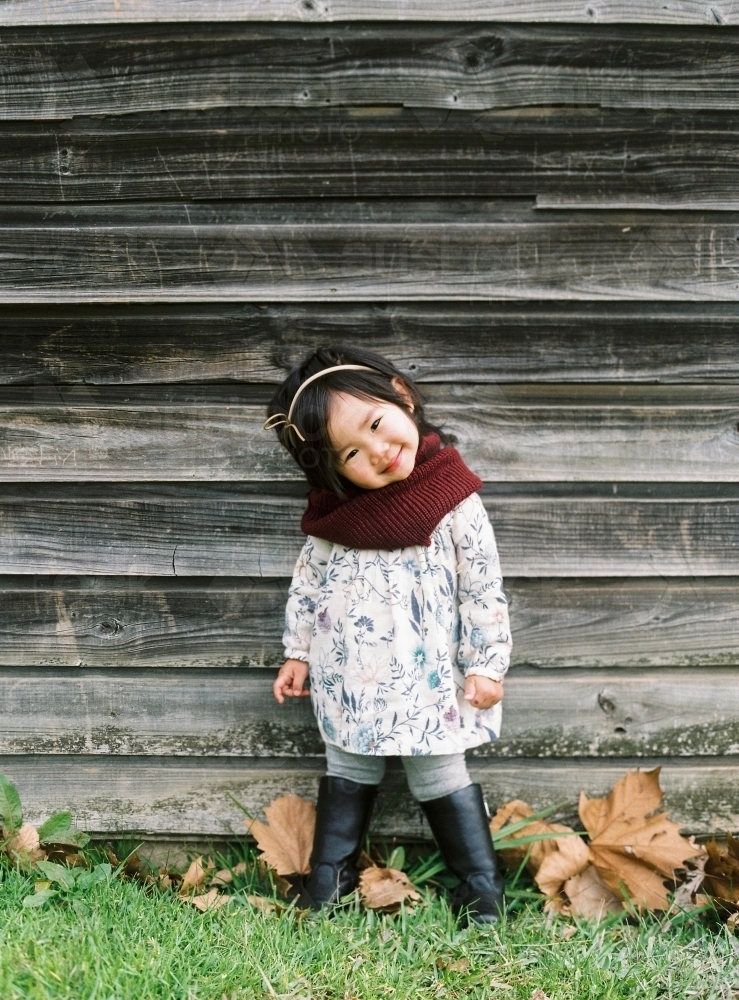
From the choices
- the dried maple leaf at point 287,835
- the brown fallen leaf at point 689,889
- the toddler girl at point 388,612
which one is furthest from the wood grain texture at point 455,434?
the brown fallen leaf at point 689,889

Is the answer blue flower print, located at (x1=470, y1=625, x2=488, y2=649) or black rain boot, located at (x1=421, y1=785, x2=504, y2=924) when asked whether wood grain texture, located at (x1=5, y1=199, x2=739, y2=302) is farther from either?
black rain boot, located at (x1=421, y1=785, x2=504, y2=924)

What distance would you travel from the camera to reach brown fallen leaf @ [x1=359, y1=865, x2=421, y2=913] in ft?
7.08

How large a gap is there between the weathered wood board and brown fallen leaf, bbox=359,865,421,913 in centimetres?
37

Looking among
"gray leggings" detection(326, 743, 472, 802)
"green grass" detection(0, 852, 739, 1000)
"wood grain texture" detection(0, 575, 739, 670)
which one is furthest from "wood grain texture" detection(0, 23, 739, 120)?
"green grass" detection(0, 852, 739, 1000)

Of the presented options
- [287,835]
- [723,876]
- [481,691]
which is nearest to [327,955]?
[287,835]

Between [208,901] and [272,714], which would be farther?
[272,714]

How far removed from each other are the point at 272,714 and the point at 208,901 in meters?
0.50

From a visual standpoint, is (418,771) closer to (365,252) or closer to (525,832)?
(525,832)

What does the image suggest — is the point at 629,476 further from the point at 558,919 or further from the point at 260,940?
the point at 260,940

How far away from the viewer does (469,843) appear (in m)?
2.17

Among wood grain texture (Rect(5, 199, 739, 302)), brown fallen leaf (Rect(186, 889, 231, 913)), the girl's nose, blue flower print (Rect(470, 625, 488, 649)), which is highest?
wood grain texture (Rect(5, 199, 739, 302))

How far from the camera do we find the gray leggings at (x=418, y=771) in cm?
218

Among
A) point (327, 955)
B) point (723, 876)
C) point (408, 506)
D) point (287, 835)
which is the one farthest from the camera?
point (287, 835)

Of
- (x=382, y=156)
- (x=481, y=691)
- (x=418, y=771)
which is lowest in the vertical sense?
(x=418, y=771)
